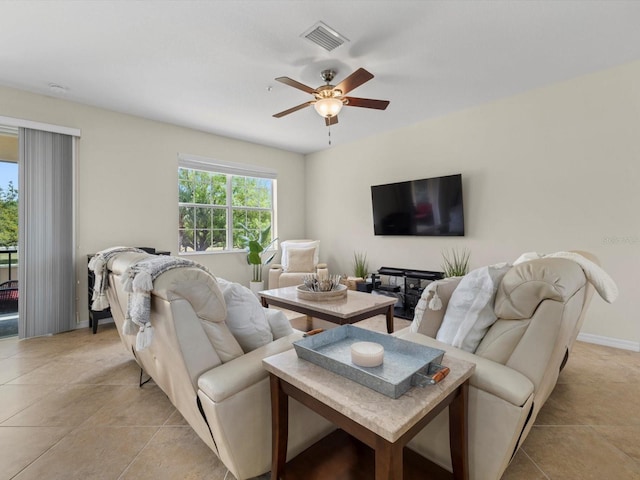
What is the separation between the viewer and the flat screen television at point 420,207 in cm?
380

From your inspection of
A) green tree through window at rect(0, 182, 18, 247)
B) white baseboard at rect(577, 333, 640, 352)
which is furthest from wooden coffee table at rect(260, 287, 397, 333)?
green tree through window at rect(0, 182, 18, 247)

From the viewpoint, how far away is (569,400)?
198 centimetres

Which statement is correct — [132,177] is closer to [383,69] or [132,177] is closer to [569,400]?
[383,69]

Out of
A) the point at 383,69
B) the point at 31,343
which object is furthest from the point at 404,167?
the point at 31,343

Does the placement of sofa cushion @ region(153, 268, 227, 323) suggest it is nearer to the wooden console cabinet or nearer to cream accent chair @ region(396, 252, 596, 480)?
cream accent chair @ region(396, 252, 596, 480)

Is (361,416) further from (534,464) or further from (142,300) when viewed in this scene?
(534,464)

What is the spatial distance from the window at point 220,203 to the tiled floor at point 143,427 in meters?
2.35

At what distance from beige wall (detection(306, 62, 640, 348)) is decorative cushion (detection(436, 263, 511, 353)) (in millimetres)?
2210

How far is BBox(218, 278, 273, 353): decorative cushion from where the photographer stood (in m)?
1.48

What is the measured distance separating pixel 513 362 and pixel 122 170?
436 centimetres

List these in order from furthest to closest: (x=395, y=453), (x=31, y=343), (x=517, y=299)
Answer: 1. (x=31, y=343)
2. (x=517, y=299)
3. (x=395, y=453)

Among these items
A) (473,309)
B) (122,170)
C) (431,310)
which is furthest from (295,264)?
(473,309)

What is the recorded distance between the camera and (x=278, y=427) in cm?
121

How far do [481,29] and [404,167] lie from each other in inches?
87.1
